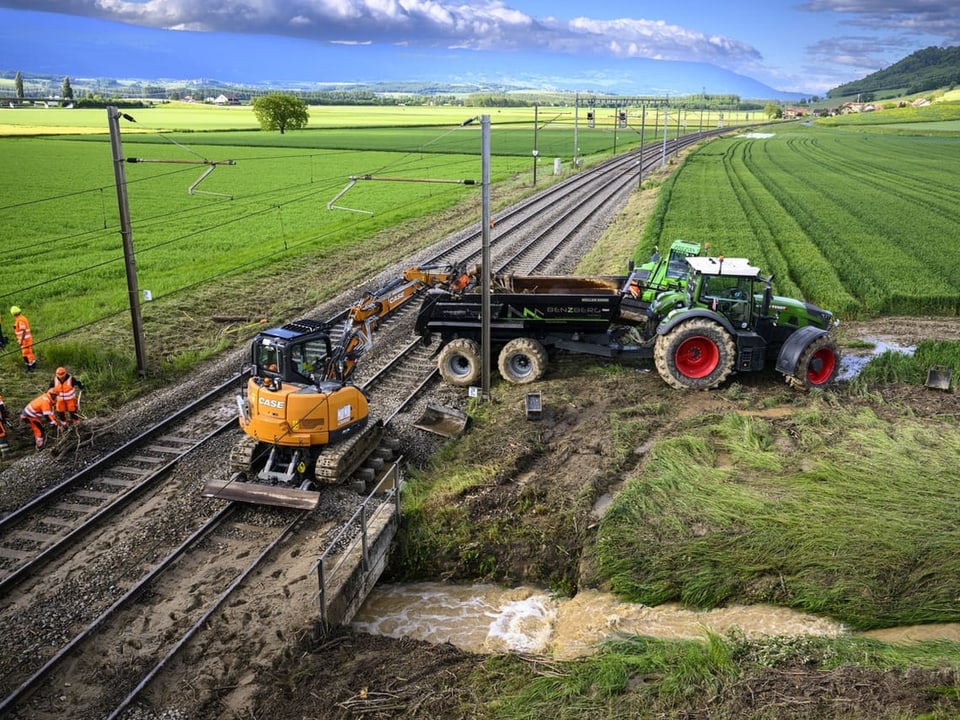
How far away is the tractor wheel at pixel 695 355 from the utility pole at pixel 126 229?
11742 millimetres

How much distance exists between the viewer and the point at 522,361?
59.2 feet

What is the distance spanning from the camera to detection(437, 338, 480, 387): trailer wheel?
17859 millimetres

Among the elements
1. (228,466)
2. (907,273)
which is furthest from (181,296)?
(907,273)

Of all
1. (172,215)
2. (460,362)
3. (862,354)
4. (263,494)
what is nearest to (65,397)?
(263,494)

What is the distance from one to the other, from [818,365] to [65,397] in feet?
49.9

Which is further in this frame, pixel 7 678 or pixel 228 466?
→ pixel 228 466

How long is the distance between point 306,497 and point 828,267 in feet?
72.6

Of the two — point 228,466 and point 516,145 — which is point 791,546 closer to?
point 228,466

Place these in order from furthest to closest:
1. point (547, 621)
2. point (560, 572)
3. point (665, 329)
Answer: point (665, 329) → point (560, 572) → point (547, 621)

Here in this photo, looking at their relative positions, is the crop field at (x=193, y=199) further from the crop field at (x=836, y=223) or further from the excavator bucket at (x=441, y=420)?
the crop field at (x=836, y=223)

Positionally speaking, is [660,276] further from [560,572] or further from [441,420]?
[560,572]

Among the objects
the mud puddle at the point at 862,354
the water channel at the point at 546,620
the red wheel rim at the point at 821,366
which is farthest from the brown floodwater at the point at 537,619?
the mud puddle at the point at 862,354

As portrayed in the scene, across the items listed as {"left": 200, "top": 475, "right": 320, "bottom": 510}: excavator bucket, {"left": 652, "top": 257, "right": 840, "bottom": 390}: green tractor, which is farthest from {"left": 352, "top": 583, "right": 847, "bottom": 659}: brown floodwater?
{"left": 652, "top": 257, "right": 840, "bottom": 390}: green tractor

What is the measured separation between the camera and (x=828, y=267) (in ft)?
91.4
